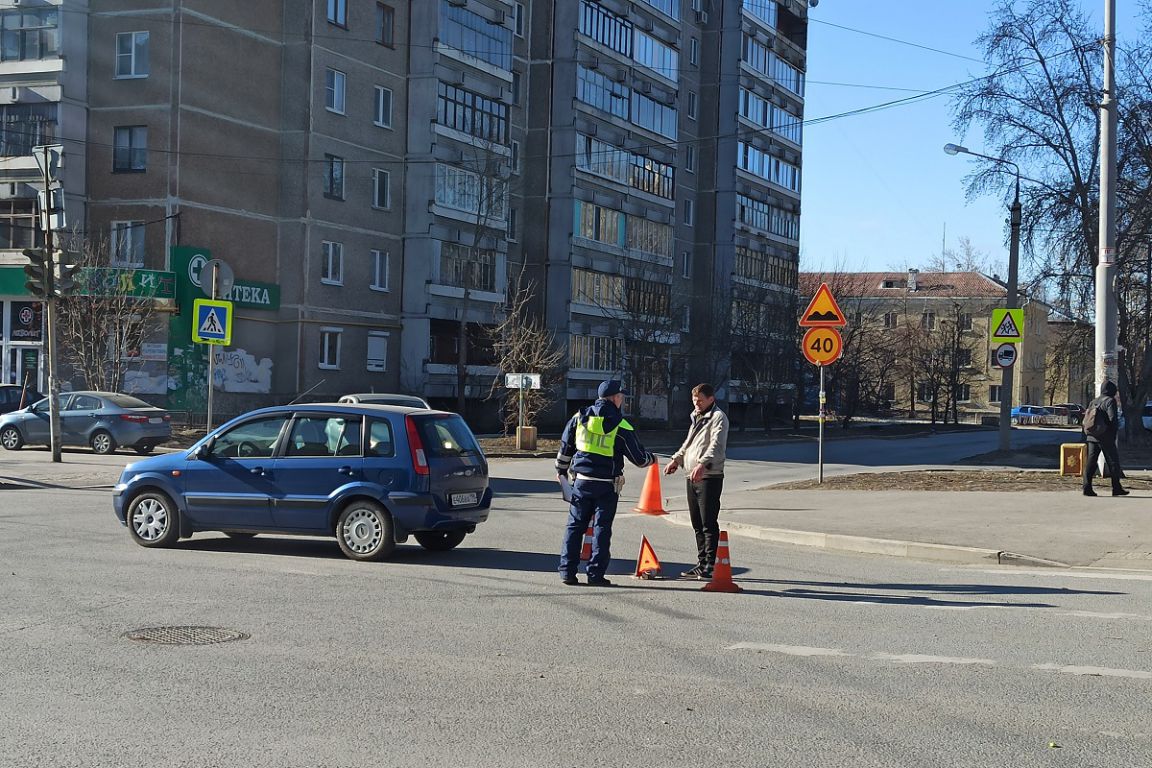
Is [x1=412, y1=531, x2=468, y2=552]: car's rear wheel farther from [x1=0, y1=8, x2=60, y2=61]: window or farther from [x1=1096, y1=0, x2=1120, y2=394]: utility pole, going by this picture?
[x1=0, y1=8, x2=60, y2=61]: window

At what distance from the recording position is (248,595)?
1010 centimetres

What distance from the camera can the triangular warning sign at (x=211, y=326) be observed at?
24.3 metres

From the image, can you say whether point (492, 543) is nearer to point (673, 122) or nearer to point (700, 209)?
point (673, 122)

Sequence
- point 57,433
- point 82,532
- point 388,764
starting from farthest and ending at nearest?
point 57,433
point 82,532
point 388,764

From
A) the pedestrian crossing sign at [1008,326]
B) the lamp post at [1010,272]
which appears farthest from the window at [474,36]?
the pedestrian crossing sign at [1008,326]

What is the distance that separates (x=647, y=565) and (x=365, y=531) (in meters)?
2.89

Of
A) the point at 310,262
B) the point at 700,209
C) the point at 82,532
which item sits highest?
the point at 700,209

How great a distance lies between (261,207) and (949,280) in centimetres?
8039

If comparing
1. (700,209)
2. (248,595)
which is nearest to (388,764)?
(248,595)

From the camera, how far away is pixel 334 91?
148ft

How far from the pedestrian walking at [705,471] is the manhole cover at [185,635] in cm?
438

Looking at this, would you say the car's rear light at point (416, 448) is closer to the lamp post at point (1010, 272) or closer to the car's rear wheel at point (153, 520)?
the car's rear wheel at point (153, 520)

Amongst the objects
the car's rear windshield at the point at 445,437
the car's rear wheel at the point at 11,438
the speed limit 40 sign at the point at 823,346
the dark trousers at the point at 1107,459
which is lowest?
the car's rear wheel at the point at 11,438

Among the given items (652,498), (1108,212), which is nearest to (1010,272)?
(1108,212)
